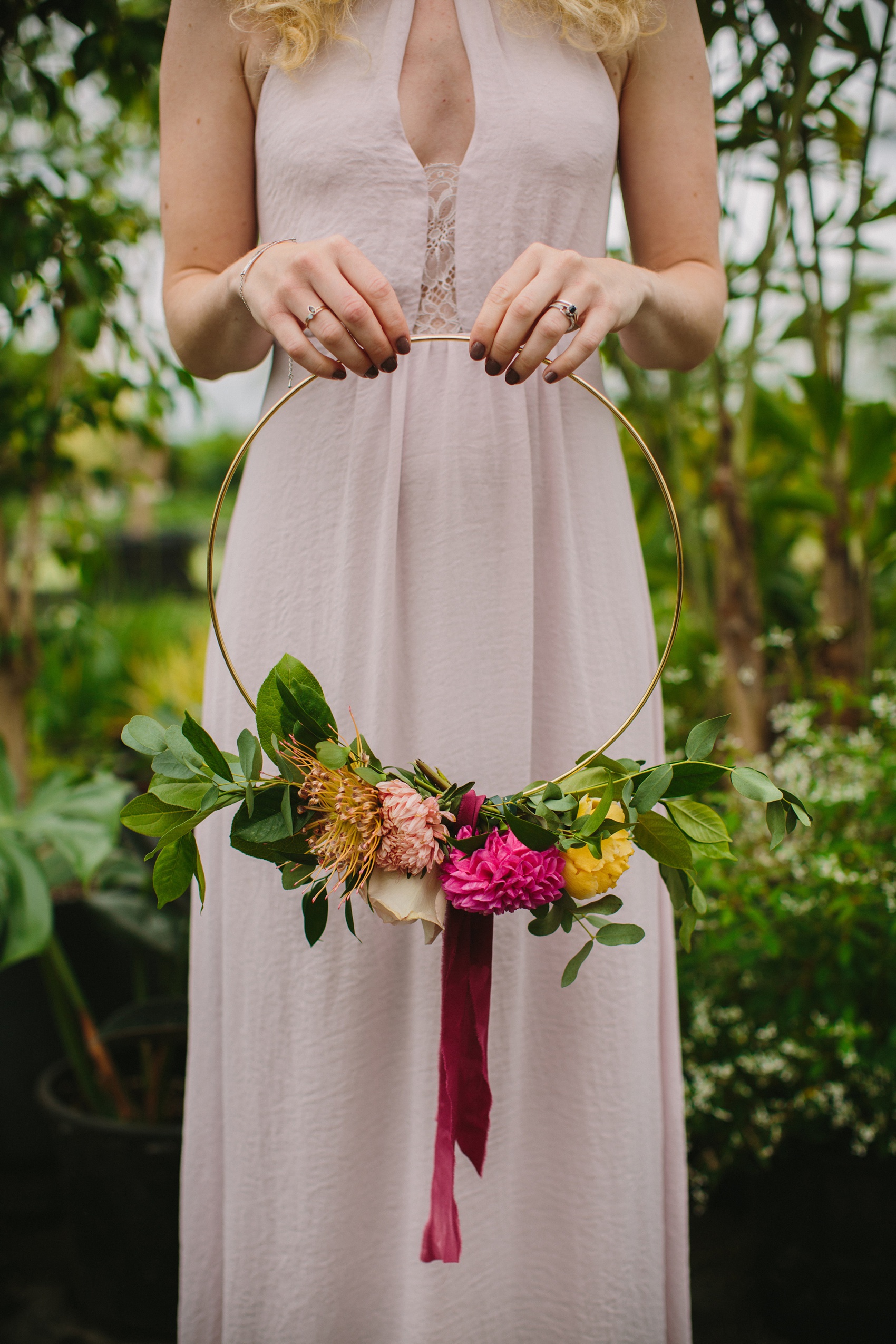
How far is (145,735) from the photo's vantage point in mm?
646

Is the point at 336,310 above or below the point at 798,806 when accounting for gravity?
above

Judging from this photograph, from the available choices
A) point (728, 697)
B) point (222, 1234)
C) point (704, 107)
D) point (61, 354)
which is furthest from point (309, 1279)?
point (61, 354)

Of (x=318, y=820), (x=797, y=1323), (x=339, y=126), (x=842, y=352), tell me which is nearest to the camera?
(x=318, y=820)

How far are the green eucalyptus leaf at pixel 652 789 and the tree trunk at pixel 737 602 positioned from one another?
1087 mm

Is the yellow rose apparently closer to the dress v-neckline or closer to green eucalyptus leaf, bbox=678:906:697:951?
green eucalyptus leaf, bbox=678:906:697:951

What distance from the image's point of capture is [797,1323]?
1.27 m

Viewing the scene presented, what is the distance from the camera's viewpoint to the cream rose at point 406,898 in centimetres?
58

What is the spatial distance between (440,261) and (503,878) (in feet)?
1.67

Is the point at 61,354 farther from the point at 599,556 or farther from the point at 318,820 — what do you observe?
the point at 318,820

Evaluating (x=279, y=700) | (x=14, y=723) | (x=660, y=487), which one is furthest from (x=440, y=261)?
(x=14, y=723)

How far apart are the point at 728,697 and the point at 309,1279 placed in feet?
3.94

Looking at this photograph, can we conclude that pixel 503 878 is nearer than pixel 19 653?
Yes

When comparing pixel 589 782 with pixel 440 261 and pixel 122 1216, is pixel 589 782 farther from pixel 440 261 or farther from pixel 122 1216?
pixel 122 1216

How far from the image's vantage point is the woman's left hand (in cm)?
60
